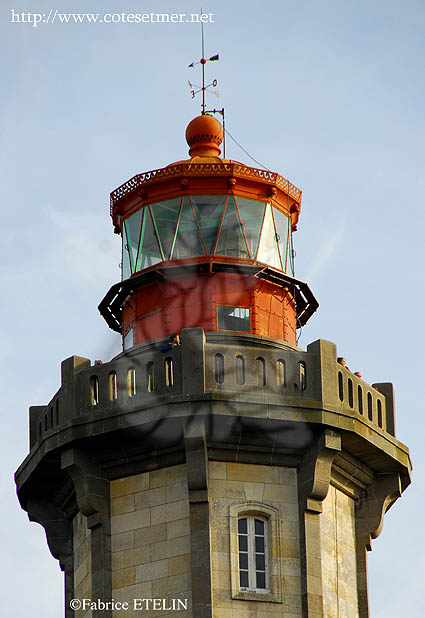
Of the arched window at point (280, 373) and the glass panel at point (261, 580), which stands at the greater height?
the arched window at point (280, 373)

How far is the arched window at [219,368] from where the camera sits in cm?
3150

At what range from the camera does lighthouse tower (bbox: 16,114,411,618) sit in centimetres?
3134

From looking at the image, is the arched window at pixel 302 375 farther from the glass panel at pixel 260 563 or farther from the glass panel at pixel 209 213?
the glass panel at pixel 209 213

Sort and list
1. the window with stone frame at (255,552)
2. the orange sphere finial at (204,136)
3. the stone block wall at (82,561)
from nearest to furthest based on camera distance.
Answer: the window with stone frame at (255,552) → the stone block wall at (82,561) → the orange sphere finial at (204,136)

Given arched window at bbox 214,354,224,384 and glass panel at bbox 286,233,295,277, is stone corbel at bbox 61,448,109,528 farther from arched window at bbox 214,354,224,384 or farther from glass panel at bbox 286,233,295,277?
glass panel at bbox 286,233,295,277

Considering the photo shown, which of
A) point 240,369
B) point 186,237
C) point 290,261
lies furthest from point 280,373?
point 290,261

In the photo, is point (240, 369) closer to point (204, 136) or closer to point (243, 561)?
point (243, 561)

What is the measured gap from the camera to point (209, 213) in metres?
34.2

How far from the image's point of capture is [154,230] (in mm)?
34375

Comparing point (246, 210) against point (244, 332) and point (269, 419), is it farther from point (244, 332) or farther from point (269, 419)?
point (269, 419)

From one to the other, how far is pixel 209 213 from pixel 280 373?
3.88m

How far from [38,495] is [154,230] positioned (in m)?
5.33

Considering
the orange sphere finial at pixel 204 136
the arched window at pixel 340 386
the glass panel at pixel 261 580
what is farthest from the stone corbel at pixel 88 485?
the orange sphere finial at pixel 204 136

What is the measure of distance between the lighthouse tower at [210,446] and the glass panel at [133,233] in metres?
0.15
